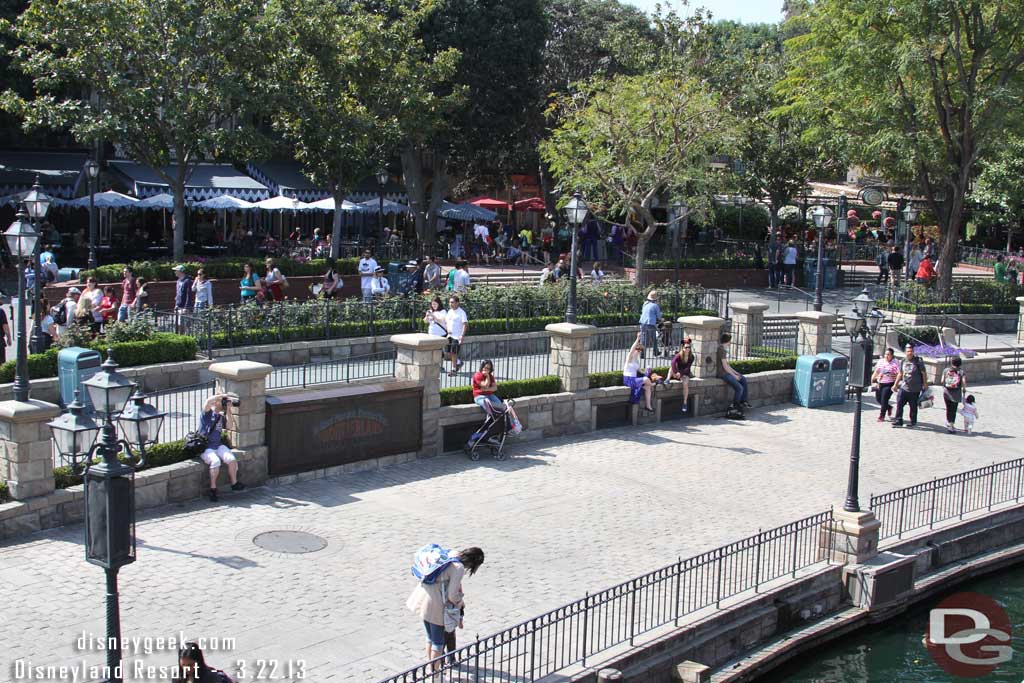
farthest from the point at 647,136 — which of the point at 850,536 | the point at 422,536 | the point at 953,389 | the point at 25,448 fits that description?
the point at 25,448

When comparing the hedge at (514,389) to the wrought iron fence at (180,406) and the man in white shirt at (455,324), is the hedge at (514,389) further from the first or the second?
the wrought iron fence at (180,406)

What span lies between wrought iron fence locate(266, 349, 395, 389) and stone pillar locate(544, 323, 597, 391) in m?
2.99

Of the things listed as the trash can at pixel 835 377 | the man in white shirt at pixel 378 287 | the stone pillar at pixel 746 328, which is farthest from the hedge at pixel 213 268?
the trash can at pixel 835 377

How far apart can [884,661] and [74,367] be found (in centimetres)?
1270

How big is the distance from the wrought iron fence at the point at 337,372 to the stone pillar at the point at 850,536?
26.8 ft

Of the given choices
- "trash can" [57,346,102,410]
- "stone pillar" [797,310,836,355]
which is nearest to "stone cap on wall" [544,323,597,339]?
"stone pillar" [797,310,836,355]

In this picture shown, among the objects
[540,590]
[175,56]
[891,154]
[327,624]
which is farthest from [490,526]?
[891,154]

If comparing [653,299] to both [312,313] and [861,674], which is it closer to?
[312,313]

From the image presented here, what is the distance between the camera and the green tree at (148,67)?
27.7 meters

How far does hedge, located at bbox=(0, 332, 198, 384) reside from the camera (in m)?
18.4

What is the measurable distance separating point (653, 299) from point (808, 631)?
37.3 ft

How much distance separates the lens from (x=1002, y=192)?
4519 centimetres

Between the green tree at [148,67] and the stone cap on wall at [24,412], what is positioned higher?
the green tree at [148,67]

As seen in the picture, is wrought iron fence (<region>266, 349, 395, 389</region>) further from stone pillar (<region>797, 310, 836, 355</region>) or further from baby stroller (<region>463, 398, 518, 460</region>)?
stone pillar (<region>797, 310, 836, 355</region>)
